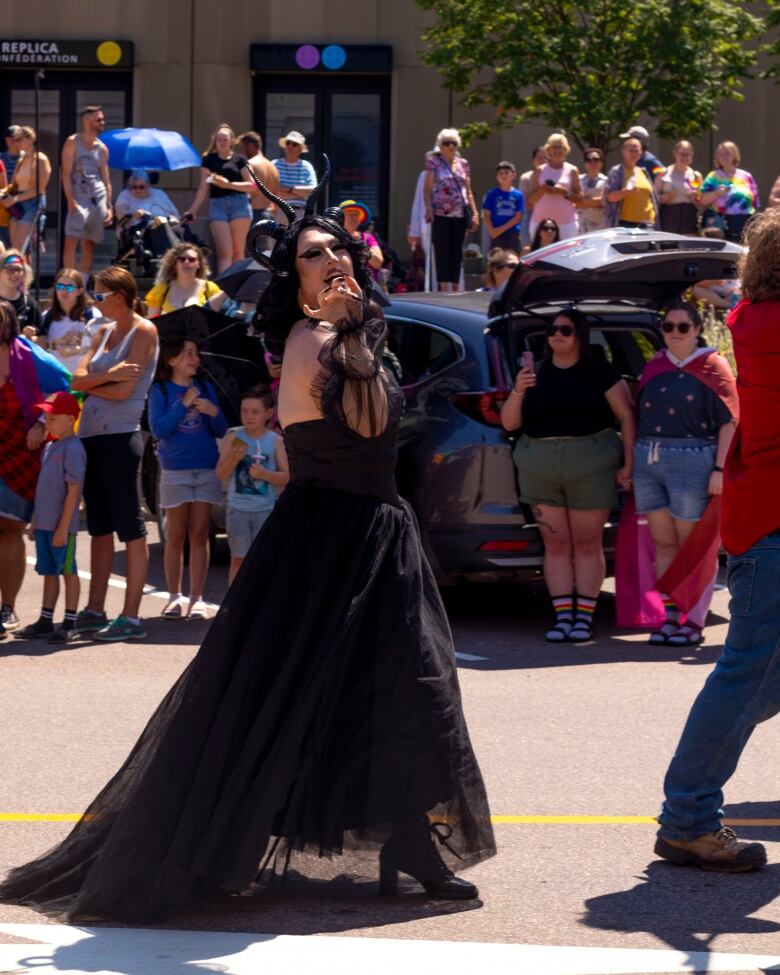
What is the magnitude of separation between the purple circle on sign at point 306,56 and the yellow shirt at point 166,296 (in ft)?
49.5

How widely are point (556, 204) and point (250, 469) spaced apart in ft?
29.3

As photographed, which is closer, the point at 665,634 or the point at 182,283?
the point at 665,634

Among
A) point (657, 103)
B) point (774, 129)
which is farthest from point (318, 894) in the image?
point (774, 129)

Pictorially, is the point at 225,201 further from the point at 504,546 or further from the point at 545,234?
the point at 504,546

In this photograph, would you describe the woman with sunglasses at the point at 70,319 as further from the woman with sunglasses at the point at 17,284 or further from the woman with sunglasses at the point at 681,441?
the woman with sunglasses at the point at 681,441

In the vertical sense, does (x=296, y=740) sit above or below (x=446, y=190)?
below

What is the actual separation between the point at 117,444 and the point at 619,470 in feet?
8.95

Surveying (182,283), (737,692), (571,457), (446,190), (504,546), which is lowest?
(504,546)

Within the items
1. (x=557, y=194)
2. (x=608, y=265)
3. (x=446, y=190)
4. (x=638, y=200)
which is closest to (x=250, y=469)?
(x=608, y=265)

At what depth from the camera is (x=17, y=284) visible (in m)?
13.9

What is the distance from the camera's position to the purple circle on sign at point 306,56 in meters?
27.1

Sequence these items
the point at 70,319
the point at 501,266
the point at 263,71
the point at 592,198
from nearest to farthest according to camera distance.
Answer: the point at 501,266 → the point at 70,319 → the point at 592,198 → the point at 263,71

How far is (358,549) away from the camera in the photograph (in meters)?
5.07

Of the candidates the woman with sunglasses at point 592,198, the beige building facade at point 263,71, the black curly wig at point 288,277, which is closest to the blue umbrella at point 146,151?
the woman with sunglasses at point 592,198
